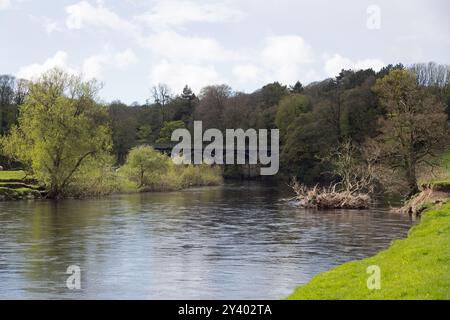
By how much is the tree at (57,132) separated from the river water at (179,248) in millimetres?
14219

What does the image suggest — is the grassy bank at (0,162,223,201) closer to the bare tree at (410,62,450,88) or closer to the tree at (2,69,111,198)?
the tree at (2,69,111,198)

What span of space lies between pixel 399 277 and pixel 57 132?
169ft

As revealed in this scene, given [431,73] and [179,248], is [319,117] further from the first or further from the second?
[179,248]

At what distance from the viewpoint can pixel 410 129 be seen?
170 ft

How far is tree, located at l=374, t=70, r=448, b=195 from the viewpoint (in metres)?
50.9

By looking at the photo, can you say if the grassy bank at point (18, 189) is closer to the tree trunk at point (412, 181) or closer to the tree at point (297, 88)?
the tree trunk at point (412, 181)

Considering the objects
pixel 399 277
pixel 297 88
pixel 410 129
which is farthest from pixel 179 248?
pixel 297 88

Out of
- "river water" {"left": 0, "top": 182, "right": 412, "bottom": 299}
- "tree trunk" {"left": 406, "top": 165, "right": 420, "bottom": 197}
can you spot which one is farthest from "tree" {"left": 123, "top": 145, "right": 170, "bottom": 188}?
"tree trunk" {"left": 406, "top": 165, "right": 420, "bottom": 197}

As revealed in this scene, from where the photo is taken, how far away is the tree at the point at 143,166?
3034 inches

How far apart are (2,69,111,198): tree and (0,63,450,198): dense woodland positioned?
596 millimetres
